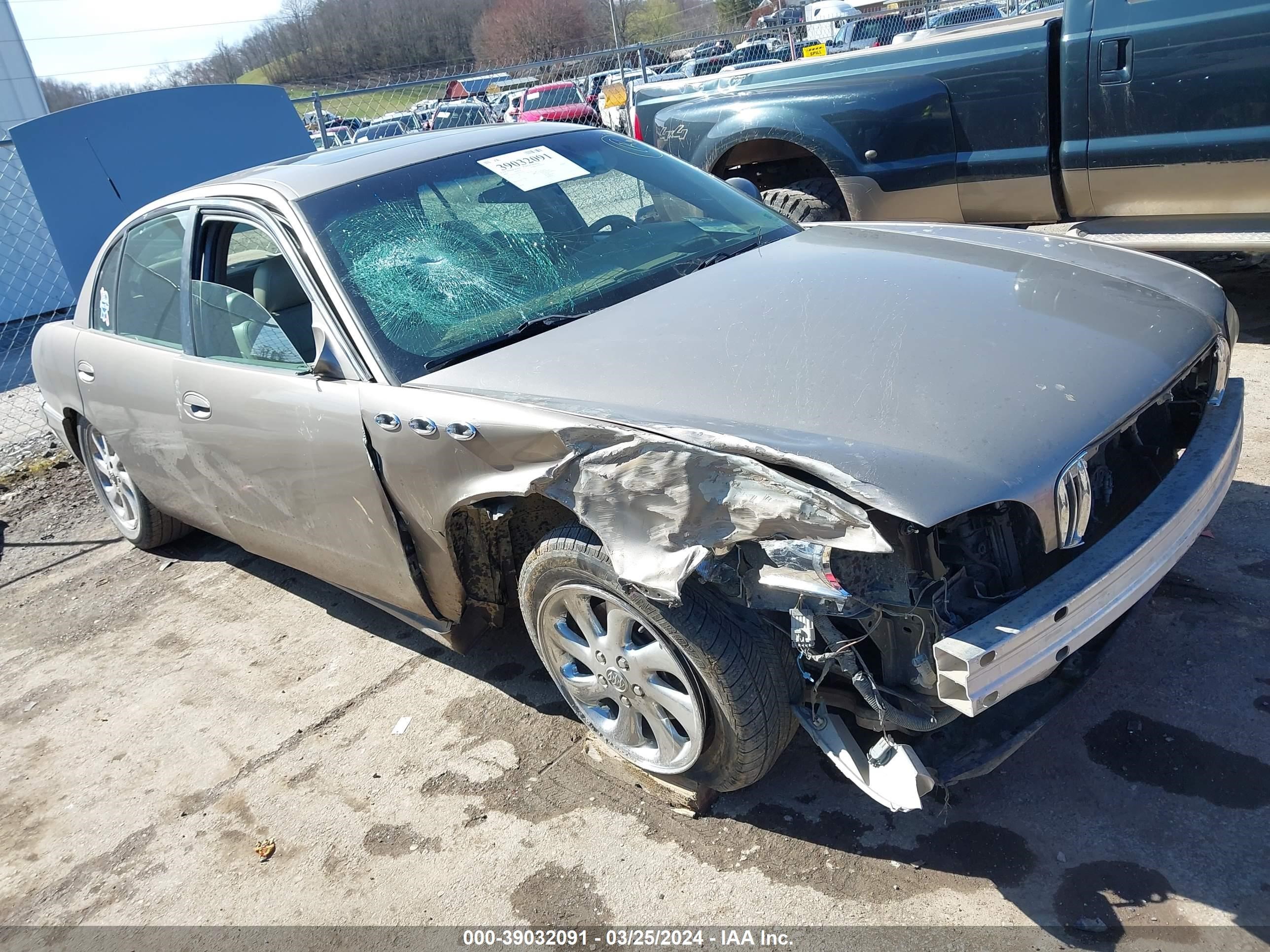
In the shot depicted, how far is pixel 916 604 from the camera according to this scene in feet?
6.81

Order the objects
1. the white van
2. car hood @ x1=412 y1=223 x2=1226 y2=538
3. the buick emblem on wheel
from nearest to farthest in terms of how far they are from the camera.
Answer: car hood @ x1=412 y1=223 x2=1226 y2=538, the buick emblem on wheel, the white van

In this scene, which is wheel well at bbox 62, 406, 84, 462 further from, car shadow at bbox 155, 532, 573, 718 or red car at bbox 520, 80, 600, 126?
red car at bbox 520, 80, 600, 126

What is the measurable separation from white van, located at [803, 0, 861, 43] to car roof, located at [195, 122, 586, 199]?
59.2ft

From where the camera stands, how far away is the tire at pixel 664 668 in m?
2.37

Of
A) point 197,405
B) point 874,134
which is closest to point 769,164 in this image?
point 874,134

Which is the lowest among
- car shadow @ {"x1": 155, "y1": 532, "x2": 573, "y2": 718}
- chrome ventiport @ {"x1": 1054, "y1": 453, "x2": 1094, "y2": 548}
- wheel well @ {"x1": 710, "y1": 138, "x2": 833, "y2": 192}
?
car shadow @ {"x1": 155, "y1": 532, "x2": 573, "y2": 718}

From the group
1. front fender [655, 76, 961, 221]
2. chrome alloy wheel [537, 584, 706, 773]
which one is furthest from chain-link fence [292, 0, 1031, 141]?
chrome alloy wheel [537, 584, 706, 773]

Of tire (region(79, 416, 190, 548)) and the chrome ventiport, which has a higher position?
the chrome ventiport

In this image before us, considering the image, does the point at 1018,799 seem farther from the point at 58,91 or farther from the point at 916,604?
the point at 58,91

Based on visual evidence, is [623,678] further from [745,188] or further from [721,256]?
[745,188]

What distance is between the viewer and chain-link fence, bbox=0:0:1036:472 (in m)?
9.58

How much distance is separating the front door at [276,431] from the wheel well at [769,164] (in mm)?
3621

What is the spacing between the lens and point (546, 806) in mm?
2875

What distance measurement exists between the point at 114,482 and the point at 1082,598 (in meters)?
4.53
